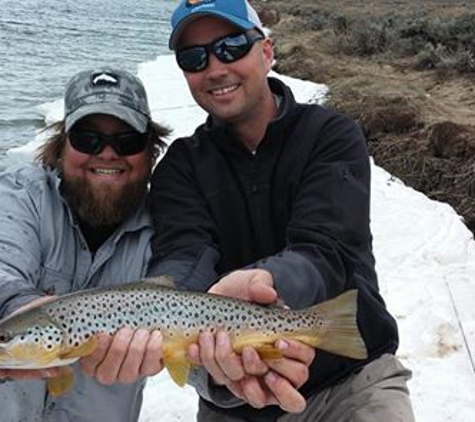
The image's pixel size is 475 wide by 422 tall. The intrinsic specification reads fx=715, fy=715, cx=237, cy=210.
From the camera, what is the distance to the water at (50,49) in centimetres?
1728

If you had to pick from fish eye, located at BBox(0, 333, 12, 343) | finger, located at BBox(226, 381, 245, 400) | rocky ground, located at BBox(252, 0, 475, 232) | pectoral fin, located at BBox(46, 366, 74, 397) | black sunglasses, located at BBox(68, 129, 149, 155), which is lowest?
rocky ground, located at BBox(252, 0, 475, 232)

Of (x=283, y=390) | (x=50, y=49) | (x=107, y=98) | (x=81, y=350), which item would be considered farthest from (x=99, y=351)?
(x=50, y=49)

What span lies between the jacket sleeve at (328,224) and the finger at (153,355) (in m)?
0.49

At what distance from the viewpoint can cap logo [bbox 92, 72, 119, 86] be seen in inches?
141

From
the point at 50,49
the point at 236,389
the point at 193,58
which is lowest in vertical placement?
the point at 50,49

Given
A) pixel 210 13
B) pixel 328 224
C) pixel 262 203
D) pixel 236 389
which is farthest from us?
pixel 210 13

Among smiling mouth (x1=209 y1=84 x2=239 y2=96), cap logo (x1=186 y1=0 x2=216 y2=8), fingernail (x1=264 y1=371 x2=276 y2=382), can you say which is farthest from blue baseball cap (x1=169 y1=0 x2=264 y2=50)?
fingernail (x1=264 y1=371 x2=276 y2=382)

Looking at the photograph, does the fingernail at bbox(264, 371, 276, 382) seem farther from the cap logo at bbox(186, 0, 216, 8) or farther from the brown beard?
the cap logo at bbox(186, 0, 216, 8)

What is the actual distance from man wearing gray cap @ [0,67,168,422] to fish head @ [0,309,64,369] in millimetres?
552

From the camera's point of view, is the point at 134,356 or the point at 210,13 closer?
the point at 134,356

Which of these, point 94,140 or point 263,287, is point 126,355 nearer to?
point 263,287

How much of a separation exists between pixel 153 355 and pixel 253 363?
0.38 metres

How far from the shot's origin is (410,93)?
543 inches

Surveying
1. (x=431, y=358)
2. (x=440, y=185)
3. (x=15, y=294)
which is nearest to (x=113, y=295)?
(x=15, y=294)
